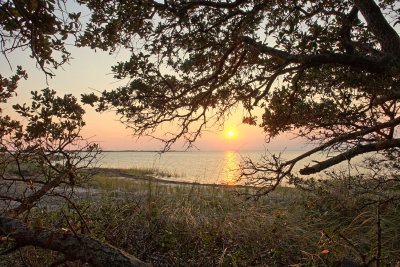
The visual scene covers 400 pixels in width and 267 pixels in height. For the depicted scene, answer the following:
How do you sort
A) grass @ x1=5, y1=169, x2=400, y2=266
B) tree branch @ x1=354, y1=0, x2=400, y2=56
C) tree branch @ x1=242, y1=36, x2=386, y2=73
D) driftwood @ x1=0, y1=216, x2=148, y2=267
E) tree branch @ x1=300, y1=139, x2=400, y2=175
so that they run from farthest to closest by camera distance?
1. grass @ x1=5, y1=169, x2=400, y2=266
2. tree branch @ x1=300, y1=139, x2=400, y2=175
3. tree branch @ x1=354, y1=0, x2=400, y2=56
4. tree branch @ x1=242, y1=36, x2=386, y2=73
5. driftwood @ x1=0, y1=216, x2=148, y2=267

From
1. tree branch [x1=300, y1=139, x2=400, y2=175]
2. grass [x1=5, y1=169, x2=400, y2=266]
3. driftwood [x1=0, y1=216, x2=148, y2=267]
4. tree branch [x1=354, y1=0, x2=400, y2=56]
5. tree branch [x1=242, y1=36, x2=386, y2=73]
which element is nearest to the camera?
driftwood [x1=0, y1=216, x2=148, y2=267]

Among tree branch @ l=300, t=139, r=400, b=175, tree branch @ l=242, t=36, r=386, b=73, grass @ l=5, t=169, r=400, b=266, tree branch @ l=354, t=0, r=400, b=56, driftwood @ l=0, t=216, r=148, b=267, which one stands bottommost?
grass @ l=5, t=169, r=400, b=266

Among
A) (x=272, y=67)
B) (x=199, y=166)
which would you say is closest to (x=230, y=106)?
(x=272, y=67)

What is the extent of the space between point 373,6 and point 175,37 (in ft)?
8.32

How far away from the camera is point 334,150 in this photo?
500 centimetres

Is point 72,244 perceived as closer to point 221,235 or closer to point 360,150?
point 221,235

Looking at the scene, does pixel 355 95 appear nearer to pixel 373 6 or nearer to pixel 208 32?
pixel 373 6

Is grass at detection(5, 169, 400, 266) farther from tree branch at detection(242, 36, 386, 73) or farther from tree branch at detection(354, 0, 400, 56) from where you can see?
tree branch at detection(354, 0, 400, 56)

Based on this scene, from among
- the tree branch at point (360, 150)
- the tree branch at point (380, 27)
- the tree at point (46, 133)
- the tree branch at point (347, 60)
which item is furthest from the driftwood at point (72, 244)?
the tree branch at point (380, 27)

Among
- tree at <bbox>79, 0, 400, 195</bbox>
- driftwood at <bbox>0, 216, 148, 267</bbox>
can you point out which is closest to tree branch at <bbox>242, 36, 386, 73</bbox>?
tree at <bbox>79, 0, 400, 195</bbox>

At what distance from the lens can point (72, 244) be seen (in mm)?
2545

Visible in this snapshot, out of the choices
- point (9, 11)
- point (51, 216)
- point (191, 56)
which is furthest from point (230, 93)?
point (51, 216)

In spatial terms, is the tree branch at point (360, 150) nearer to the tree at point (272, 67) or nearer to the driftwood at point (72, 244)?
the tree at point (272, 67)

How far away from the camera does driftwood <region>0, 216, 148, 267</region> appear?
7.95ft
